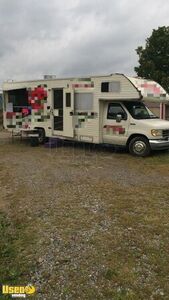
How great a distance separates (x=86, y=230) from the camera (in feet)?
17.0

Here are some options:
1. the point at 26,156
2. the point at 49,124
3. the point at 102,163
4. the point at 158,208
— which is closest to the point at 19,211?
the point at 158,208

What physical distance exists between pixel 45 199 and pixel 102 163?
408 centimetres

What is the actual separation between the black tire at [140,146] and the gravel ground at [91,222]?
3.10 ft

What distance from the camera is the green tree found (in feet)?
109

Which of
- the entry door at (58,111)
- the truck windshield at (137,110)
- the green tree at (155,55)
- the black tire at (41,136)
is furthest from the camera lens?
the green tree at (155,55)

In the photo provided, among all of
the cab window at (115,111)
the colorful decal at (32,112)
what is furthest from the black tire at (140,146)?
the colorful decal at (32,112)

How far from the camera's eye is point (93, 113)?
12453 millimetres

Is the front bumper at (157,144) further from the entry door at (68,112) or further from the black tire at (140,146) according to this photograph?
the entry door at (68,112)

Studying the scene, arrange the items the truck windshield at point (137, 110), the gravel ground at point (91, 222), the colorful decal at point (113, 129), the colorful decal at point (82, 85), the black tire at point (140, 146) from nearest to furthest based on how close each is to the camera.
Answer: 1. the gravel ground at point (91, 222)
2. the black tire at point (140, 146)
3. the truck windshield at point (137, 110)
4. the colorful decal at point (113, 129)
5. the colorful decal at point (82, 85)

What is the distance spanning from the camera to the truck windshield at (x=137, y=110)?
1186cm

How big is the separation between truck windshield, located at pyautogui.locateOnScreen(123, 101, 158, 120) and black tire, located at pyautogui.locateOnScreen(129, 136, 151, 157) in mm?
742

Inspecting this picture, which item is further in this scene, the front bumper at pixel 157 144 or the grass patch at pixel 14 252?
the front bumper at pixel 157 144

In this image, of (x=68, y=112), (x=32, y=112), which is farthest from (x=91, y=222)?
(x=32, y=112)

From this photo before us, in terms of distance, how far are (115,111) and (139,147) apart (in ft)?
5.05
